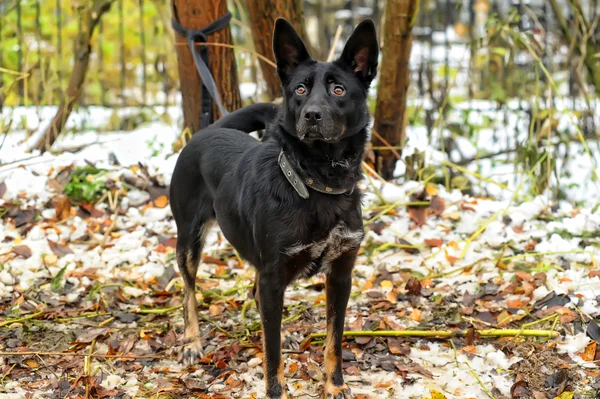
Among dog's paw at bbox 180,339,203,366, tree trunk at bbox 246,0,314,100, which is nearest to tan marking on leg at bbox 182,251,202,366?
dog's paw at bbox 180,339,203,366

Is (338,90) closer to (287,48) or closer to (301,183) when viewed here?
(287,48)

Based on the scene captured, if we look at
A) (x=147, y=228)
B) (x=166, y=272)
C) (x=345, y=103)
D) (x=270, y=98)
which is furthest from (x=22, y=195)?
(x=345, y=103)

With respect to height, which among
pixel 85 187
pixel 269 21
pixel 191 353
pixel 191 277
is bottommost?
pixel 191 353

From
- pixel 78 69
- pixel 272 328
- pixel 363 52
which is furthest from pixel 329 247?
pixel 78 69

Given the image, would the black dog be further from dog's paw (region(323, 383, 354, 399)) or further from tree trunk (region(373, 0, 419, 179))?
tree trunk (region(373, 0, 419, 179))

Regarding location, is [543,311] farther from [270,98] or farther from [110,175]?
[110,175]

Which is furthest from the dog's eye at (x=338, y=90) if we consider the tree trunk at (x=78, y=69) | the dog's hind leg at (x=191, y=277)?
the tree trunk at (x=78, y=69)

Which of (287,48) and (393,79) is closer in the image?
(287,48)

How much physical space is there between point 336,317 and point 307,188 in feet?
2.15

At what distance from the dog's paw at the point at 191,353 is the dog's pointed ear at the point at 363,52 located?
1695 mm

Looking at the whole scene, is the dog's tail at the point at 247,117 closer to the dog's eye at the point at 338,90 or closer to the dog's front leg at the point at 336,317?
the dog's eye at the point at 338,90

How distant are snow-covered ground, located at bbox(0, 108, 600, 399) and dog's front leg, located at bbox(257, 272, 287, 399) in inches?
8.1

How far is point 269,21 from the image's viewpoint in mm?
5805

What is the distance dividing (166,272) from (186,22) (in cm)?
192
